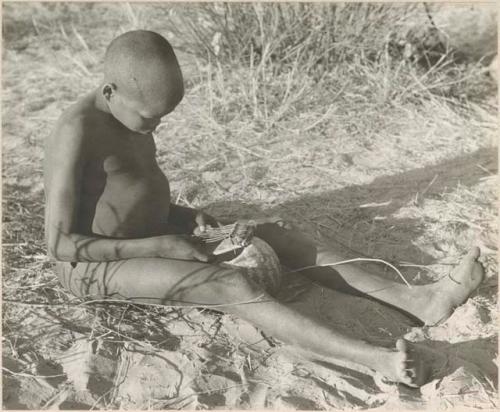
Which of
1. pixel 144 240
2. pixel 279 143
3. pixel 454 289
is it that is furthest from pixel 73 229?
pixel 279 143

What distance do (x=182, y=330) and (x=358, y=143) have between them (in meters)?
1.90

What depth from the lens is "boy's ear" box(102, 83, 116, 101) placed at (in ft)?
7.63

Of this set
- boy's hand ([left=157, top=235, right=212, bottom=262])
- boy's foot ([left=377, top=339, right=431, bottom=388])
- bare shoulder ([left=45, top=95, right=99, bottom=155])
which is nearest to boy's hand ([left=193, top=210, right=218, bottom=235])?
boy's hand ([left=157, top=235, right=212, bottom=262])

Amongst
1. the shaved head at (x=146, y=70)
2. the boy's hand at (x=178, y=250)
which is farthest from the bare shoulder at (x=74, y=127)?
the boy's hand at (x=178, y=250)

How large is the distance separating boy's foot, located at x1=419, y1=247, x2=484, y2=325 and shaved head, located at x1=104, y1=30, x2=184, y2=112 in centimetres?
123

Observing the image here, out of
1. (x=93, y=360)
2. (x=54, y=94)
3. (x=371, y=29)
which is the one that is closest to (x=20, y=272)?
(x=93, y=360)

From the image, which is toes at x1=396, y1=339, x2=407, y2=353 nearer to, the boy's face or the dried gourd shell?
the dried gourd shell

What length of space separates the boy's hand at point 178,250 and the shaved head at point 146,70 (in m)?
0.48

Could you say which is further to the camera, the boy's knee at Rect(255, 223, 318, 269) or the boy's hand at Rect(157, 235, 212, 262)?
the boy's knee at Rect(255, 223, 318, 269)

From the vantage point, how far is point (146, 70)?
2256 millimetres

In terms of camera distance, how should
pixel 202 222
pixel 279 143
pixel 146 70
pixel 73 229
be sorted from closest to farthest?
pixel 146 70 < pixel 73 229 < pixel 202 222 < pixel 279 143

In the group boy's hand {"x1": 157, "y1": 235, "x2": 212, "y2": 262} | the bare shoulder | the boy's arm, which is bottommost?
boy's hand {"x1": 157, "y1": 235, "x2": 212, "y2": 262}

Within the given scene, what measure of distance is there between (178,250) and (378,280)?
0.80 metres

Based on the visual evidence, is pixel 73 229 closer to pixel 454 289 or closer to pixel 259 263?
pixel 259 263
